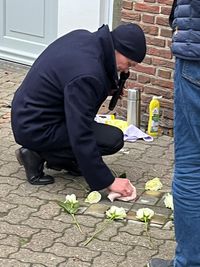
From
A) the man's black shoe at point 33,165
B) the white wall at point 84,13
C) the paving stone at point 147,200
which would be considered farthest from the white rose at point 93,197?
the white wall at point 84,13

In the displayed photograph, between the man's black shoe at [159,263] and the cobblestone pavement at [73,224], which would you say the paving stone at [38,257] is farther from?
the man's black shoe at [159,263]

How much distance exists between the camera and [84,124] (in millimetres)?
4406

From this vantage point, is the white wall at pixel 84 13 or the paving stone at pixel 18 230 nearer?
the paving stone at pixel 18 230

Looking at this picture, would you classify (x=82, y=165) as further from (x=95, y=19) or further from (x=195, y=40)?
(x=95, y=19)

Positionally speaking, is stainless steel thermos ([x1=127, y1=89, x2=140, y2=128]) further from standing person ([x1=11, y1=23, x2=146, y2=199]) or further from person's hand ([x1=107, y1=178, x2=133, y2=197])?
person's hand ([x1=107, y1=178, x2=133, y2=197])

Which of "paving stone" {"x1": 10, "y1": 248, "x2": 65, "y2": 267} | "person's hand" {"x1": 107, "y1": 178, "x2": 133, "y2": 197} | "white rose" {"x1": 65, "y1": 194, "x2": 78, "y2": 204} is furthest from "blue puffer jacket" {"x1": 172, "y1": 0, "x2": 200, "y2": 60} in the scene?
"white rose" {"x1": 65, "y1": 194, "x2": 78, "y2": 204}

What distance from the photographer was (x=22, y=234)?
4.21 meters

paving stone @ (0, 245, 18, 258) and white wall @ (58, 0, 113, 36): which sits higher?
white wall @ (58, 0, 113, 36)

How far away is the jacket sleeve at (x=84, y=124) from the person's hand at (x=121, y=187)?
0.34 ft

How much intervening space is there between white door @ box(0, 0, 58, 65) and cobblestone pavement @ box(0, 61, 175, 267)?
8.28ft

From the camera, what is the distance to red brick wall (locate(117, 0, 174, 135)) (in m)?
6.03

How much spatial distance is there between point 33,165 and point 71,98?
0.71 meters

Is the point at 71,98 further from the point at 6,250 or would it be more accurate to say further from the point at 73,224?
the point at 6,250

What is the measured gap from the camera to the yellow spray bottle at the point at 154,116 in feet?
19.9
